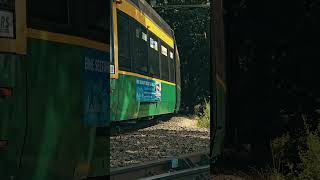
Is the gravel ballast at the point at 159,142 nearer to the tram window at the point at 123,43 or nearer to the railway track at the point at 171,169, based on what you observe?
the railway track at the point at 171,169

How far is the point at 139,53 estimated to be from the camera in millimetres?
3770

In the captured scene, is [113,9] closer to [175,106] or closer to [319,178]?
[175,106]

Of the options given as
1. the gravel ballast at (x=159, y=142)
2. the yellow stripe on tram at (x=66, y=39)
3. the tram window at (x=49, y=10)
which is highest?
the tram window at (x=49, y=10)

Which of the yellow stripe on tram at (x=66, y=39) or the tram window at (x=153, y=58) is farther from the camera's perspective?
the tram window at (x=153, y=58)

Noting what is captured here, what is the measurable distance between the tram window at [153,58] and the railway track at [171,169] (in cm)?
56

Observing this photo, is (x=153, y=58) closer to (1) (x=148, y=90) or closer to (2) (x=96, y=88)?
(1) (x=148, y=90)

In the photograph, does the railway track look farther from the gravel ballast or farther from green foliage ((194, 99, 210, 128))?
green foliage ((194, 99, 210, 128))

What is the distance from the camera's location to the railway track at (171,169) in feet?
11.7

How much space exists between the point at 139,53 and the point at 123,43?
203mm

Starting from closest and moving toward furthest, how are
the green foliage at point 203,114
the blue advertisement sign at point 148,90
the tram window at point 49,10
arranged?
the tram window at point 49,10 < the blue advertisement sign at point 148,90 < the green foliage at point 203,114

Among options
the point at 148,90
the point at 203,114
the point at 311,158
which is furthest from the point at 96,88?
the point at 311,158

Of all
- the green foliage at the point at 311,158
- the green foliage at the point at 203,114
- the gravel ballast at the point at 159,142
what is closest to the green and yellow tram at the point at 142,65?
the gravel ballast at the point at 159,142

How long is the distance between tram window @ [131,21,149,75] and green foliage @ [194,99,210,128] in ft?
1.50

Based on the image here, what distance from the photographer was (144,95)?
12.5 feet
